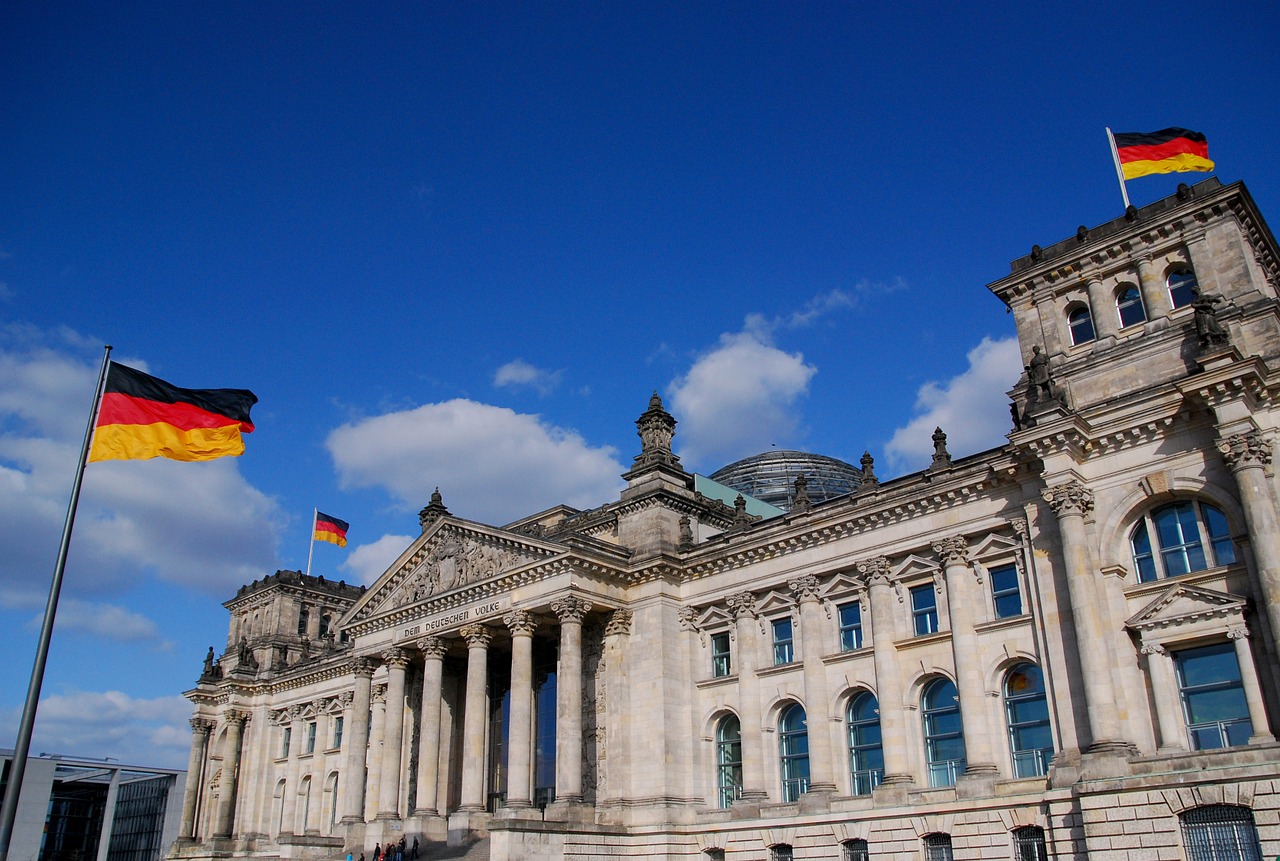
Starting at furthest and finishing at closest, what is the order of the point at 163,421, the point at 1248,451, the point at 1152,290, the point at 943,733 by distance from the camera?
the point at 943,733, the point at 1152,290, the point at 1248,451, the point at 163,421

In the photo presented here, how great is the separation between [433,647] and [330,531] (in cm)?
2279

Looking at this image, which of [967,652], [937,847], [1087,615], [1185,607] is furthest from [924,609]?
[1185,607]

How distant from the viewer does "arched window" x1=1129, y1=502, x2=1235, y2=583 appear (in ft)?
96.7

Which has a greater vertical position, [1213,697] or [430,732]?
[430,732]

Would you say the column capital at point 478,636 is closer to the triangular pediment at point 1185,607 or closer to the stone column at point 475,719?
the stone column at point 475,719

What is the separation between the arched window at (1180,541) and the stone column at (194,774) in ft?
187

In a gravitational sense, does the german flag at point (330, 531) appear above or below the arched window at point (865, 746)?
above

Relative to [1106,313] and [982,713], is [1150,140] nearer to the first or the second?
[1106,313]

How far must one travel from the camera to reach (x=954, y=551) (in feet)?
116

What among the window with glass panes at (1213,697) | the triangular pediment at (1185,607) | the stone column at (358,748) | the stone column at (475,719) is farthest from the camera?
the stone column at (358,748)

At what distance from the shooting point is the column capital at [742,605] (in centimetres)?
4128

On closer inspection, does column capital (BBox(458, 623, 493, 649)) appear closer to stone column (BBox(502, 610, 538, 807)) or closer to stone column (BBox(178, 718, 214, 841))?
stone column (BBox(502, 610, 538, 807))

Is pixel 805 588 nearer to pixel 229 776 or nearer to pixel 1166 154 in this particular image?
pixel 1166 154

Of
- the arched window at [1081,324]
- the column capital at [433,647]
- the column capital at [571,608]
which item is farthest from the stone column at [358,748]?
the arched window at [1081,324]
